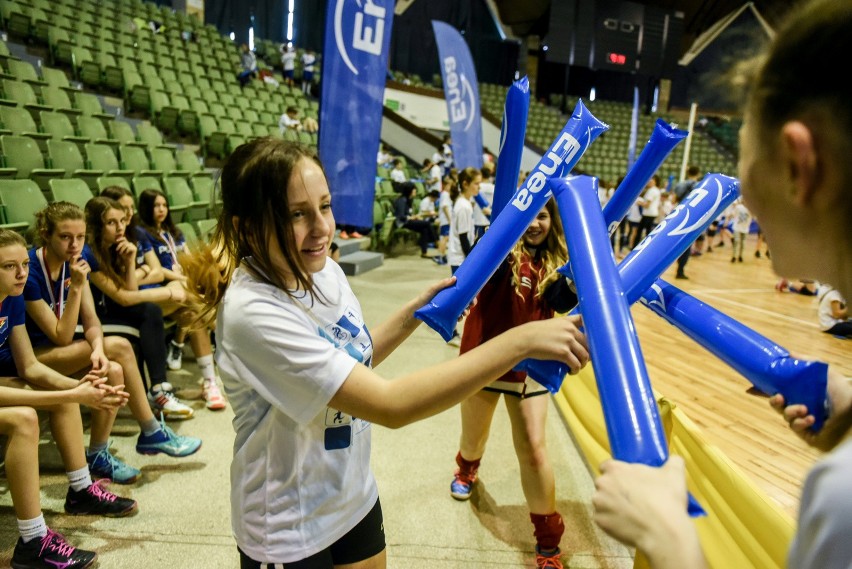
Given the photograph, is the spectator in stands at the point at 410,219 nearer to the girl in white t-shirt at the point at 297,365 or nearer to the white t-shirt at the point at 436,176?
the white t-shirt at the point at 436,176

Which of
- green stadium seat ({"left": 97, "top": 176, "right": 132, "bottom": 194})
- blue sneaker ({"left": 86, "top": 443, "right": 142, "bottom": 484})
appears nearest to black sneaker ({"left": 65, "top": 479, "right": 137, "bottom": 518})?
blue sneaker ({"left": 86, "top": 443, "right": 142, "bottom": 484})

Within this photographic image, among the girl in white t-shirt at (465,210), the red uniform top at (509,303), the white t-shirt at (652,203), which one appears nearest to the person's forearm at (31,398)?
the red uniform top at (509,303)

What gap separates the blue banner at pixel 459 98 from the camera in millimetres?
6445

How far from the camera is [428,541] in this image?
2207 millimetres

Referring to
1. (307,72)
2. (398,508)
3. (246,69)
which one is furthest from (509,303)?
(307,72)

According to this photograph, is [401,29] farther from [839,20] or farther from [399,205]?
[839,20]

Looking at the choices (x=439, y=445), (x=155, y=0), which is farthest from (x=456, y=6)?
(x=439, y=445)

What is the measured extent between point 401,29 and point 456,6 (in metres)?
2.44

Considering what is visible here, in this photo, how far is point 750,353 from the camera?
3.32 feet

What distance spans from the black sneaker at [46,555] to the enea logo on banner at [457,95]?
555cm

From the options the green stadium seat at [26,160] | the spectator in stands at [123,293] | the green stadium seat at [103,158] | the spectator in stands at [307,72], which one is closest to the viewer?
the spectator in stands at [123,293]

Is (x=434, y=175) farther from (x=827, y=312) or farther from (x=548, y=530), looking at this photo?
(x=548, y=530)

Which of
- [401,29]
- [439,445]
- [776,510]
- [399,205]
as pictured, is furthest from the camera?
[401,29]

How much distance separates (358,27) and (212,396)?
2.53 m
